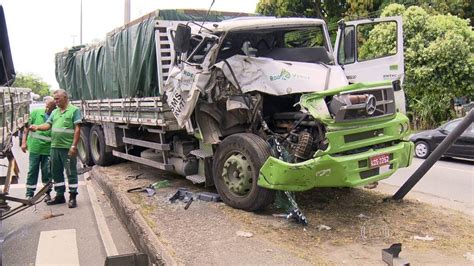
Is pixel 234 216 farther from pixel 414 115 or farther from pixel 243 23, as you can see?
pixel 414 115

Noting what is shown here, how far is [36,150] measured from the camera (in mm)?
7363

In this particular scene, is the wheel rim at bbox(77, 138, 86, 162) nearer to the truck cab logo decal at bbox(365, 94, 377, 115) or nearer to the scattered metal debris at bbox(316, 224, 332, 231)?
the scattered metal debris at bbox(316, 224, 332, 231)

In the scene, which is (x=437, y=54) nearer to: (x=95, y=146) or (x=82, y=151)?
(x=95, y=146)

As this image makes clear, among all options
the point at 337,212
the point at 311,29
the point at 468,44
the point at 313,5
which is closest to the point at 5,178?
the point at 337,212

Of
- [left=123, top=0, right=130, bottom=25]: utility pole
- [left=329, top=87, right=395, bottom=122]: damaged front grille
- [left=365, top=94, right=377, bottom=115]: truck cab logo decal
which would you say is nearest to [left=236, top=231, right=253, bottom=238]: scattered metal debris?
[left=329, top=87, right=395, bottom=122]: damaged front grille

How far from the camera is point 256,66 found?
586 centimetres

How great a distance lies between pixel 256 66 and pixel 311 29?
1.57m

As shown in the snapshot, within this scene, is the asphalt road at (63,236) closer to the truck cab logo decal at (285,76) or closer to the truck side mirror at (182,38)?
the truck side mirror at (182,38)

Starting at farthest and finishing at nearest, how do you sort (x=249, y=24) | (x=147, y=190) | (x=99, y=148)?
(x=99, y=148) → (x=147, y=190) → (x=249, y=24)

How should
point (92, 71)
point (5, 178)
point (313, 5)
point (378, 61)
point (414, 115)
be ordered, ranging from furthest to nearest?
point (313, 5) < point (414, 115) < point (92, 71) < point (378, 61) < point (5, 178)

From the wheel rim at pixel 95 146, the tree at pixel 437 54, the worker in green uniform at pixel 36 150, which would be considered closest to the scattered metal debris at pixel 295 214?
the worker in green uniform at pixel 36 150

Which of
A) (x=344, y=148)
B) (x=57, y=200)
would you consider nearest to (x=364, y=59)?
(x=344, y=148)

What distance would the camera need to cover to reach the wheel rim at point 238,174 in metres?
5.64

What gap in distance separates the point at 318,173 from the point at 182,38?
98.2 inches
